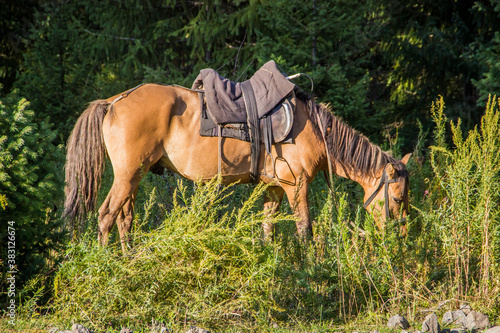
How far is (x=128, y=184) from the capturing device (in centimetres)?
454

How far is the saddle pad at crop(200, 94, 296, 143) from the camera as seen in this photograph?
4820 mm

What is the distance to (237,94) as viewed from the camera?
4.99 meters

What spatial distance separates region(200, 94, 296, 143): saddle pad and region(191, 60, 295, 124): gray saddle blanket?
57 millimetres

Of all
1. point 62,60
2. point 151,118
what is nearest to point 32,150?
point 151,118

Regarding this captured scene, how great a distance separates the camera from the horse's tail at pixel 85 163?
4.43m

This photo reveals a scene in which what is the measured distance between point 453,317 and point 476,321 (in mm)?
161

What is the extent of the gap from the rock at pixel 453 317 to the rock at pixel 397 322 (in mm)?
327

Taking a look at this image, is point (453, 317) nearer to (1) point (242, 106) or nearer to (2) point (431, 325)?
(2) point (431, 325)

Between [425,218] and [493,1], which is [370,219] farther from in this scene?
[493,1]

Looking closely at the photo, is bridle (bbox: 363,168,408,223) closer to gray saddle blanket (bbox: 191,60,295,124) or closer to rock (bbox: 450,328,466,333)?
gray saddle blanket (bbox: 191,60,295,124)

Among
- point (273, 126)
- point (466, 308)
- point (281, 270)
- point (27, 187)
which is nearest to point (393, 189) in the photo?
point (273, 126)

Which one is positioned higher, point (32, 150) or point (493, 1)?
point (493, 1)

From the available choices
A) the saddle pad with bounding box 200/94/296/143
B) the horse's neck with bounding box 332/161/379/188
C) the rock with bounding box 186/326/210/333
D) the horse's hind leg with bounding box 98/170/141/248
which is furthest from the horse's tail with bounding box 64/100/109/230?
the horse's neck with bounding box 332/161/379/188

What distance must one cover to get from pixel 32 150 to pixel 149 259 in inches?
50.7
